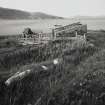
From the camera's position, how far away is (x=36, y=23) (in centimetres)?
1900

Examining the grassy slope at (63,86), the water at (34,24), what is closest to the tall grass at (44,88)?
the grassy slope at (63,86)

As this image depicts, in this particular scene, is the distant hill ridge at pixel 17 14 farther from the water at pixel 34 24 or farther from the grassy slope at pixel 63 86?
the grassy slope at pixel 63 86

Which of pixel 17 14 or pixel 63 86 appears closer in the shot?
pixel 63 86

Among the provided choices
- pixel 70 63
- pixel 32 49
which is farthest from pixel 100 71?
pixel 32 49

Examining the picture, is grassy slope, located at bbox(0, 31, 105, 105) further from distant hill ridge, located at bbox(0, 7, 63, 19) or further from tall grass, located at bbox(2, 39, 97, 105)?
distant hill ridge, located at bbox(0, 7, 63, 19)

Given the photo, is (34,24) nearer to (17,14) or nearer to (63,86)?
(17,14)

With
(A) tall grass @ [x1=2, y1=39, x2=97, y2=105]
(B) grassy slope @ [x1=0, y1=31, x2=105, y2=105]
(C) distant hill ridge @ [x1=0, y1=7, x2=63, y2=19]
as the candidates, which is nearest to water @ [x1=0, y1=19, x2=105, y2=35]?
(C) distant hill ridge @ [x1=0, y1=7, x2=63, y2=19]

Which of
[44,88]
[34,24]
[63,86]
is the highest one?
[34,24]

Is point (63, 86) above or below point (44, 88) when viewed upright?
above

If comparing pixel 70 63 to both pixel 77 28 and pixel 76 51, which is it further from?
pixel 77 28

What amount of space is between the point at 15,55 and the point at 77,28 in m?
8.16

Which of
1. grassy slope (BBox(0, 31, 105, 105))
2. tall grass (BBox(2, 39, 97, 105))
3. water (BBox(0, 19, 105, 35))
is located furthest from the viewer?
water (BBox(0, 19, 105, 35))

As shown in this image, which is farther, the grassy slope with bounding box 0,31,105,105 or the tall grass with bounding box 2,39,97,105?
the tall grass with bounding box 2,39,97,105

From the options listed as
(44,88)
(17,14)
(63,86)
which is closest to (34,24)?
(17,14)
